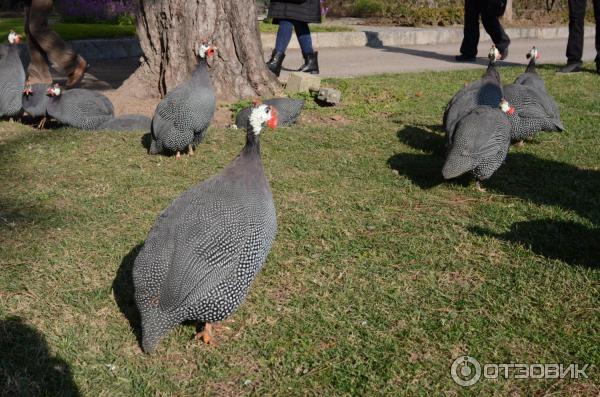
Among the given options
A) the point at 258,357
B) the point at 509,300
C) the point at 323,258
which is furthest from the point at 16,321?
the point at 509,300

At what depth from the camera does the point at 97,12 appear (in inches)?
533

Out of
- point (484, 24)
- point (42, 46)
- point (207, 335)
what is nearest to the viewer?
point (207, 335)

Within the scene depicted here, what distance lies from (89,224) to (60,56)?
4176 mm

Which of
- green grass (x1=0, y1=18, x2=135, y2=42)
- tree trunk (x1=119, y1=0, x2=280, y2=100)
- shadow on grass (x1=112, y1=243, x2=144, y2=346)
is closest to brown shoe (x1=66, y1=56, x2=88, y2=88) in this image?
tree trunk (x1=119, y1=0, x2=280, y2=100)

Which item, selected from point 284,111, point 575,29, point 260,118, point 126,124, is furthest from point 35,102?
point 575,29

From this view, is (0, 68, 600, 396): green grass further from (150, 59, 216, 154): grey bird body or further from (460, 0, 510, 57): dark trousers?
(460, 0, 510, 57): dark trousers

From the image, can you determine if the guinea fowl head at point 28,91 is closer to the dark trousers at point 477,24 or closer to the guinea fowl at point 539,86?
the guinea fowl at point 539,86

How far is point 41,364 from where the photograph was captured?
264 cm

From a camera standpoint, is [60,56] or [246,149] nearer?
[246,149]

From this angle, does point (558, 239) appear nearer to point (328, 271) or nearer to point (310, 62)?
point (328, 271)

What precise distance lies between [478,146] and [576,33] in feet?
17.7

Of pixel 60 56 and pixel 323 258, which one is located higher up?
pixel 60 56

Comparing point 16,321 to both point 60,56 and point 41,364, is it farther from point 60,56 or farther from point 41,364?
point 60,56

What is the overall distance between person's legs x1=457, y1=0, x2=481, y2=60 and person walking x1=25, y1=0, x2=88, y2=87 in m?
5.98
